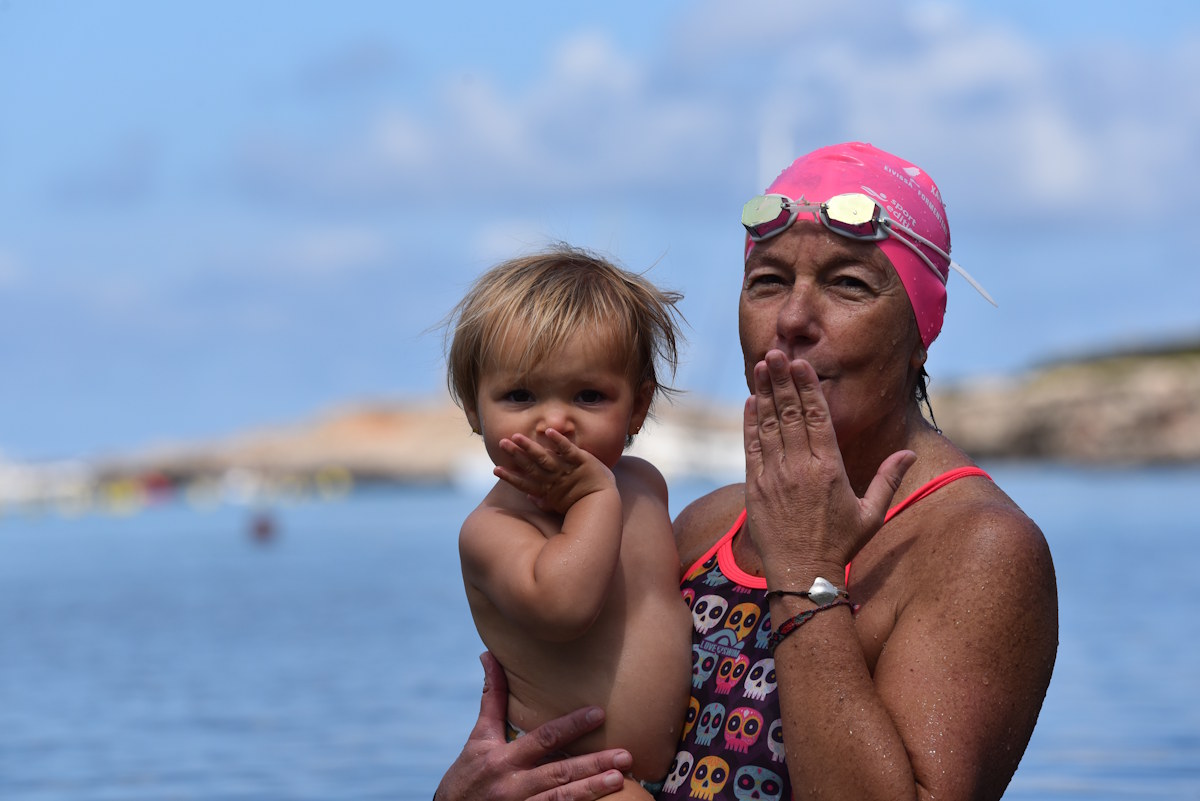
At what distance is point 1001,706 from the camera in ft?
9.90

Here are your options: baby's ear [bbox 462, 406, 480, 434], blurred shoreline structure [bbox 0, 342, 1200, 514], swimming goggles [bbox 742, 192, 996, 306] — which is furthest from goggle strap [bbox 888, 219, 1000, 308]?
blurred shoreline structure [bbox 0, 342, 1200, 514]

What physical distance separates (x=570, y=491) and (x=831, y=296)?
27.9 inches

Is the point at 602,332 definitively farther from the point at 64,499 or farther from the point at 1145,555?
the point at 64,499

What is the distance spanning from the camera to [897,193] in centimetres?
345

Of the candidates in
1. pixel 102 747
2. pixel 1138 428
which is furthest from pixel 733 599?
pixel 1138 428

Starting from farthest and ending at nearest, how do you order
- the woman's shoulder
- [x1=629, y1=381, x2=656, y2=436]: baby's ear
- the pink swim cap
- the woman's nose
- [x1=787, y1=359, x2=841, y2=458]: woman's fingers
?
the woman's shoulder
[x1=629, y1=381, x2=656, y2=436]: baby's ear
the pink swim cap
the woman's nose
[x1=787, y1=359, x2=841, y2=458]: woman's fingers

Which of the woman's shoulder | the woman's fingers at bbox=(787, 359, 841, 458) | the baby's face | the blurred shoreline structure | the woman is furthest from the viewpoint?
the blurred shoreline structure

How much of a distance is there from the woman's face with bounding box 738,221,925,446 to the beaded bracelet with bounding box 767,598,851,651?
501 mm

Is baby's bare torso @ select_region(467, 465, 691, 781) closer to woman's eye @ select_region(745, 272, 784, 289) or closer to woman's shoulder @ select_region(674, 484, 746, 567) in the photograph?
woman's shoulder @ select_region(674, 484, 746, 567)

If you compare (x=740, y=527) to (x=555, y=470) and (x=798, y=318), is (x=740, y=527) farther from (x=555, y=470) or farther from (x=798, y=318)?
(x=798, y=318)

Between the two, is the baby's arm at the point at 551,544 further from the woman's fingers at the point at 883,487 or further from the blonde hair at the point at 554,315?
the woman's fingers at the point at 883,487

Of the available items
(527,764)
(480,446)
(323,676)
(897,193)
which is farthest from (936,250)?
(480,446)

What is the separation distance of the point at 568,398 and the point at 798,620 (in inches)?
33.5

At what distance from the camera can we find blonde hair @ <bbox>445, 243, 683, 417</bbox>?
354cm
